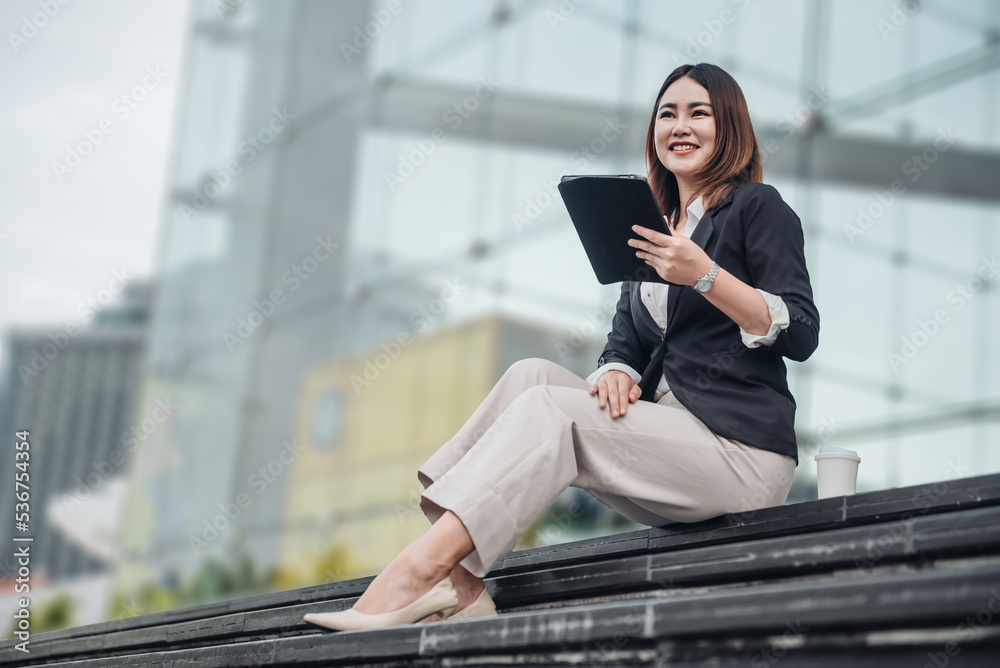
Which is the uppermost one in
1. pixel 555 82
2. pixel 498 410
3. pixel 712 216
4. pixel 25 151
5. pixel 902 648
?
pixel 25 151

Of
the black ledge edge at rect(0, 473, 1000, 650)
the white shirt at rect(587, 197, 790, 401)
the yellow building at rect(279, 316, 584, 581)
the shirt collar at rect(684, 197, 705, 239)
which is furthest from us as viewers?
the yellow building at rect(279, 316, 584, 581)

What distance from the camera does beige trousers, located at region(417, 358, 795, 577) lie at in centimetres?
210

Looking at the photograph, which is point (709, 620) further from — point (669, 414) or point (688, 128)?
point (688, 128)

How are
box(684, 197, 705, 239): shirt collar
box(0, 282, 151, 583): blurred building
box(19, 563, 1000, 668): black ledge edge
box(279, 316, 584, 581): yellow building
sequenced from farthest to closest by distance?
box(0, 282, 151, 583): blurred building < box(279, 316, 584, 581): yellow building < box(684, 197, 705, 239): shirt collar < box(19, 563, 1000, 668): black ledge edge

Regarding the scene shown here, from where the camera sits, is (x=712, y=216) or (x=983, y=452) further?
(x=983, y=452)

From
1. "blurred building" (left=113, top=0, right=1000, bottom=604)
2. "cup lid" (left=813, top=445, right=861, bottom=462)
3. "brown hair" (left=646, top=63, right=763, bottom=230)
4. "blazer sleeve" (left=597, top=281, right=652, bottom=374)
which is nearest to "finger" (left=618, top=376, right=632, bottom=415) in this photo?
"blazer sleeve" (left=597, top=281, right=652, bottom=374)

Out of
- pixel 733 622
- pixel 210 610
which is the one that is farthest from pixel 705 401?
pixel 210 610

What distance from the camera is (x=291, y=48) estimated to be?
42.0 ft

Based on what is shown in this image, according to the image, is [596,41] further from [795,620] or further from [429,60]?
[795,620]

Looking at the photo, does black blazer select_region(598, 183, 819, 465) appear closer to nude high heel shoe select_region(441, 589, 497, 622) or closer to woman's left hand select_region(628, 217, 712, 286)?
woman's left hand select_region(628, 217, 712, 286)

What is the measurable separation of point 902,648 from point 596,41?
7542mm

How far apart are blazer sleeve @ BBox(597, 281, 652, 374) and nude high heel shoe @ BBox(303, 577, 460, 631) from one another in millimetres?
795

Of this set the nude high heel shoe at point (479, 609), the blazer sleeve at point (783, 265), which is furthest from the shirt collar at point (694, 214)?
the nude high heel shoe at point (479, 609)

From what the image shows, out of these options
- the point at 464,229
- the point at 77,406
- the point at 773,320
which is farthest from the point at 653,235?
the point at 77,406
